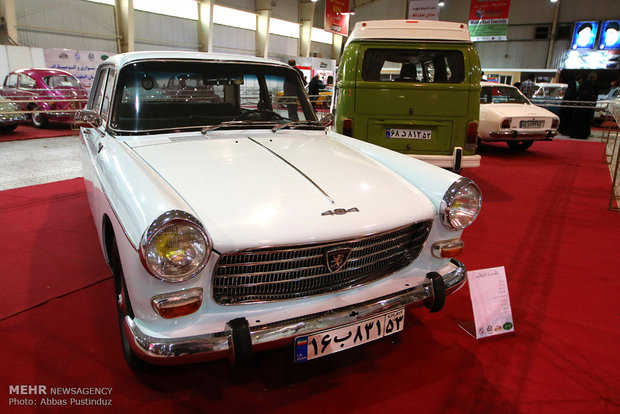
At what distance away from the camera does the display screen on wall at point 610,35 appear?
2131 centimetres

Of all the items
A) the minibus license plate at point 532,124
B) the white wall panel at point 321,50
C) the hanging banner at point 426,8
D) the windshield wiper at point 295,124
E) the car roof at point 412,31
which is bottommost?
the minibus license plate at point 532,124

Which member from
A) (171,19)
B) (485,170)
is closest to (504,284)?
(485,170)

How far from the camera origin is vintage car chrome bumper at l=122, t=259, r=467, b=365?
155cm

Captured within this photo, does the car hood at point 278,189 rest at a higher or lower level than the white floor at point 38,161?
higher

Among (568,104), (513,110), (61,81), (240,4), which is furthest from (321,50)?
(513,110)

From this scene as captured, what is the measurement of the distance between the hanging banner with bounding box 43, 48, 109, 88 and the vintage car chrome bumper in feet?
46.1

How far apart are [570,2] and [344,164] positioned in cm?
2705

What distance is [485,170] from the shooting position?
7.31m

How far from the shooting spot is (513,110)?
8.28 m

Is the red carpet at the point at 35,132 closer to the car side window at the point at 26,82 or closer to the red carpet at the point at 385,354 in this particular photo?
the car side window at the point at 26,82

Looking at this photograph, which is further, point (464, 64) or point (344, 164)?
point (464, 64)

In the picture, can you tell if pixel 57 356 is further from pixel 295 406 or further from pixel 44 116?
pixel 44 116

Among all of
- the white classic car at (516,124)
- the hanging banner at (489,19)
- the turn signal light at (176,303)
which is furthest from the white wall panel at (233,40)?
the turn signal light at (176,303)

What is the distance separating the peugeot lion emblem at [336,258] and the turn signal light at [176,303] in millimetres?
546
